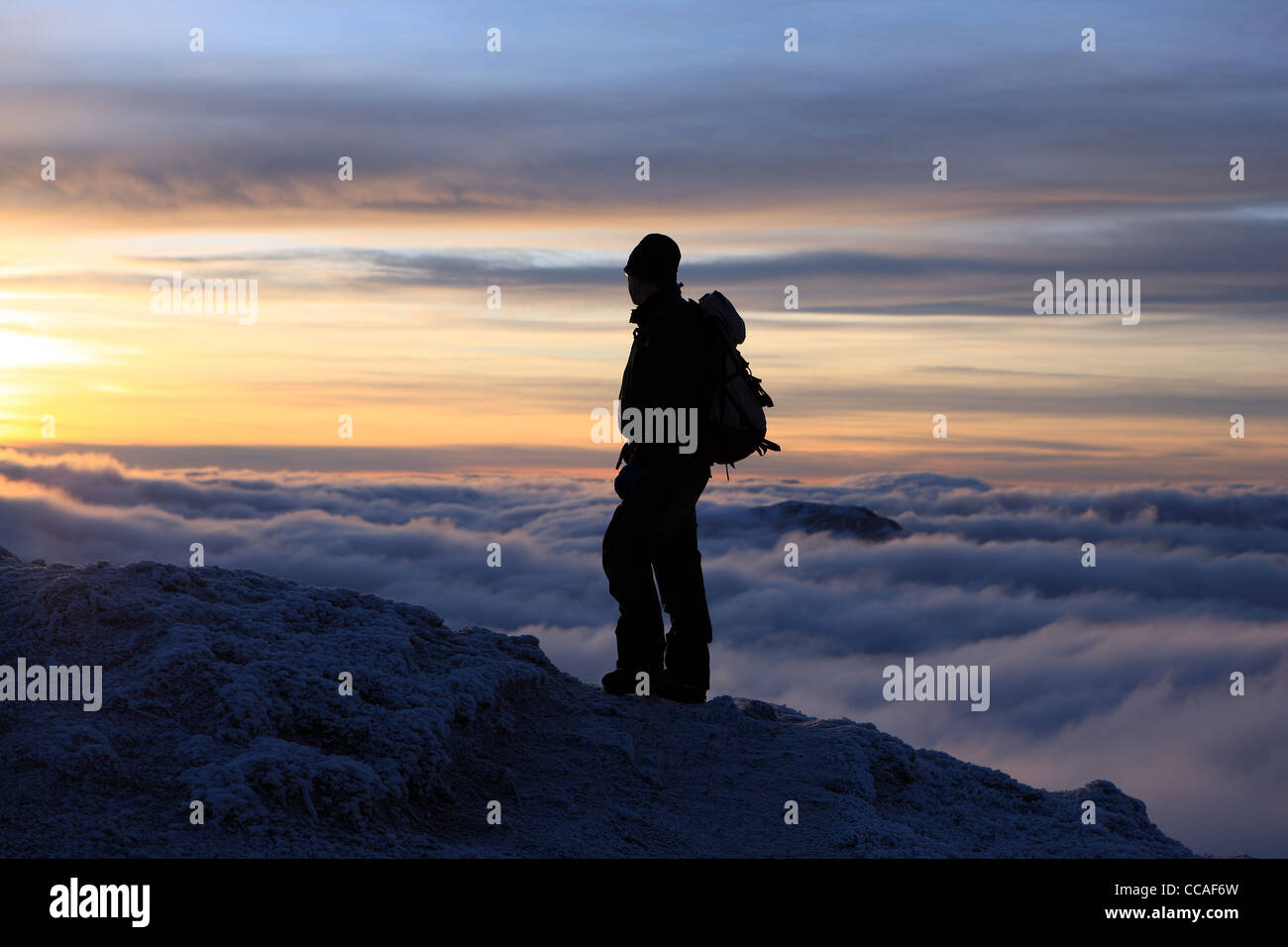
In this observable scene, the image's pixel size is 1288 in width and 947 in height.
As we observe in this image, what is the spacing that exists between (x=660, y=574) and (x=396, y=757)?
2.12m

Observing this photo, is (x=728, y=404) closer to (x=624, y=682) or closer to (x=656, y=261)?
(x=656, y=261)

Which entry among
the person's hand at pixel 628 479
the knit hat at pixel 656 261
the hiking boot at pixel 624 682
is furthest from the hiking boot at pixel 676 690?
the knit hat at pixel 656 261

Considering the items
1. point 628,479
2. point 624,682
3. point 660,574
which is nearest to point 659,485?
point 628,479

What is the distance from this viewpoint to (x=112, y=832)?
5.44m

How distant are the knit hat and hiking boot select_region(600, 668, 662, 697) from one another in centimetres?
254

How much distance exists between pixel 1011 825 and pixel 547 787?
2.90 metres

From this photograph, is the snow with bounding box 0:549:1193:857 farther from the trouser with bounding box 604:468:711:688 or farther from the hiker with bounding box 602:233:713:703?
the hiker with bounding box 602:233:713:703

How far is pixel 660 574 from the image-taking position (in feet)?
25.5

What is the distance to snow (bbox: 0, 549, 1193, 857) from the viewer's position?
581 cm

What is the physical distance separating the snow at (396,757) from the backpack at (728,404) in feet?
5.82

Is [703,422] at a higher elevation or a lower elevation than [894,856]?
higher

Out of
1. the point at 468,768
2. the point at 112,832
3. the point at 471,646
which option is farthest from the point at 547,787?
the point at 112,832

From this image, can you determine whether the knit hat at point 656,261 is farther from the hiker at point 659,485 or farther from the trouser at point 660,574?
the trouser at point 660,574
